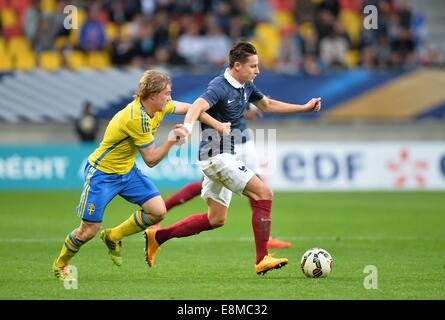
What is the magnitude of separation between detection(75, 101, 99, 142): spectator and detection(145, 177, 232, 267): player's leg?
39.8ft

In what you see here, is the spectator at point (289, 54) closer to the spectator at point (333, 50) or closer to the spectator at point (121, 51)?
the spectator at point (333, 50)

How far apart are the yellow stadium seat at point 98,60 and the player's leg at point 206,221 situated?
13.1 meters

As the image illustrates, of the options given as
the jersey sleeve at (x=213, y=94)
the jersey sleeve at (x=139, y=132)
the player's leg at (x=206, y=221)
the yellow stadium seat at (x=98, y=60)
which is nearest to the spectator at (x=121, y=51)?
the yellow stadium seat at (x=98, y=60)

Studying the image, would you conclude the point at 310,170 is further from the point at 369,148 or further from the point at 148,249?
the point at 148,249

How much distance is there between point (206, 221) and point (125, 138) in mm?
1474

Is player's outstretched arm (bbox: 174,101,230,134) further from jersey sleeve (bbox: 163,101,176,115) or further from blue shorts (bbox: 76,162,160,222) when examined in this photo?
blue shorts (bbox: 76,162,160,222)

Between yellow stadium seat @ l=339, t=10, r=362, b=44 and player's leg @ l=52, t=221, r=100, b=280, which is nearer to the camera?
player's leg @ l=52, t=221, r=100, b=280

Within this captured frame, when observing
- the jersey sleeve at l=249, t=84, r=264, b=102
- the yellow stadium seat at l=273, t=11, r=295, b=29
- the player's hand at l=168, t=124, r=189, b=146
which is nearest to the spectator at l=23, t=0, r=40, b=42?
the yellow stadium seat at l=273, t=11, r=295, b=29

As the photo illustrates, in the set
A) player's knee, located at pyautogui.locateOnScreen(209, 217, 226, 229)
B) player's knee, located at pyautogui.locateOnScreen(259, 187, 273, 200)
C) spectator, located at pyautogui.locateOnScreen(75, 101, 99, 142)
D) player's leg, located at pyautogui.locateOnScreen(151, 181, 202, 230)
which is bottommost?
player's knee, located at pyautogui.locateOnScreen(209, 217, 226, 229)

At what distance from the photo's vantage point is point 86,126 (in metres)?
21.4

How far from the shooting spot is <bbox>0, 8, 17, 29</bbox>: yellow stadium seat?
2206 cm

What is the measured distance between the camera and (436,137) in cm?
2308
